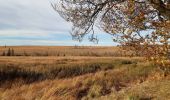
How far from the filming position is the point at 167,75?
60.6 feet

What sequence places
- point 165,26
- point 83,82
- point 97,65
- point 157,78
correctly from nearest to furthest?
point 165,26 → point 157,78 → point 83,82 → point 97,65

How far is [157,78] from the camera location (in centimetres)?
1827

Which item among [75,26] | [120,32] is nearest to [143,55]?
[120,32]

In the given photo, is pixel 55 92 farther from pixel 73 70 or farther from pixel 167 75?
pixel 73 70

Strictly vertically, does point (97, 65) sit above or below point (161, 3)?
below

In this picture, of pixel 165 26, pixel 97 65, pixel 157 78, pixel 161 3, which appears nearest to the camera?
pixel 165 26

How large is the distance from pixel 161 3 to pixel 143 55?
1.81 metres

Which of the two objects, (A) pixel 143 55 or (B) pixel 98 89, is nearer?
(A) pixel 143 55

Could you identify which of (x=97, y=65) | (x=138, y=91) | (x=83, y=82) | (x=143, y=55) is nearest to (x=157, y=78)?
(x=138, y=91)

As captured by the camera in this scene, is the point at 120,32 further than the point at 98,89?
No

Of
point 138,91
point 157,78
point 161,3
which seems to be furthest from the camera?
point 157,78

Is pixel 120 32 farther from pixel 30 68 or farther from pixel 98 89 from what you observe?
pixel 30 68

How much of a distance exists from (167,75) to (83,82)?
7722 millimetres

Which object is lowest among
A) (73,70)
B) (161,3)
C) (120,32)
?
(73,70)
